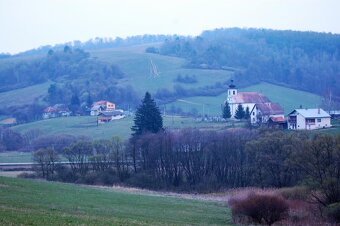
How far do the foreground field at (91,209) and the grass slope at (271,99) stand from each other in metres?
75.0

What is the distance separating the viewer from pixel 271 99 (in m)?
127

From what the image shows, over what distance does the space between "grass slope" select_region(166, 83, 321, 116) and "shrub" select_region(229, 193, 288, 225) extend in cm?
7959

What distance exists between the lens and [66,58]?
172m

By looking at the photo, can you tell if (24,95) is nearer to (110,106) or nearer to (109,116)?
(110,106)

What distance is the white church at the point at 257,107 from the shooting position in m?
96.0

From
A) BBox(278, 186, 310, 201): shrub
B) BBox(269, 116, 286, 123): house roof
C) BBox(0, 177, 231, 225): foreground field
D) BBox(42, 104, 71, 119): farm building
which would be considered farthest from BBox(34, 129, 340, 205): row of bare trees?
BBox(42, 104, 71, 119): farm building

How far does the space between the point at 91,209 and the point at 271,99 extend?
101m

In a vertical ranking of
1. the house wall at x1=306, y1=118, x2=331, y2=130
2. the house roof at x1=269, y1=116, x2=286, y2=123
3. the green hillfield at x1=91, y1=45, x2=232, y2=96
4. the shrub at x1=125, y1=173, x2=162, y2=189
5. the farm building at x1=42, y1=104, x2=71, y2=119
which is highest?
the green hillfield at x1=91, y1=45, x2=232, y2=96

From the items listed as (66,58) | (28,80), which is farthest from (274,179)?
(66,58)

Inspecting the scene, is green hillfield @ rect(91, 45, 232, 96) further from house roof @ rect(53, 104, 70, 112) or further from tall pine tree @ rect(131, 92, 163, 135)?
tall pine tree @ rect(131, 92, 163, 135)

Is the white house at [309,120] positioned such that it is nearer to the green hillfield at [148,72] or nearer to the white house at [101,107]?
the white house at [101,107]

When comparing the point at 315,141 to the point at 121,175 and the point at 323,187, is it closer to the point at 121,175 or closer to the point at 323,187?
the point at 323,187

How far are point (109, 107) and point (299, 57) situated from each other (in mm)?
74905

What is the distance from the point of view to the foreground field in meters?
22.8
